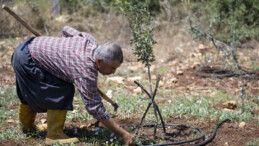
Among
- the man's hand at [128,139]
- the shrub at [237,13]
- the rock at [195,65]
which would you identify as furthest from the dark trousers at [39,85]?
the shrub at [237,13]

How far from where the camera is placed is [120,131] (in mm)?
2676

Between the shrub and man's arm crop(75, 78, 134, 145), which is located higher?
the shrub

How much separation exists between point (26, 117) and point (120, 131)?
118cm

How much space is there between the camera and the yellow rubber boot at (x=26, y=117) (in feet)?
10.4

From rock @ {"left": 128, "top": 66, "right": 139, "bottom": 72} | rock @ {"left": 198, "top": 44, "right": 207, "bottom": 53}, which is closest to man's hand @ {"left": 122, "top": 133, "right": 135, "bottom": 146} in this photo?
rock @ {"left": 128, "top": 66, "right": 139, "bottom": 72}

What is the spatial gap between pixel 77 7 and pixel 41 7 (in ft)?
5.10

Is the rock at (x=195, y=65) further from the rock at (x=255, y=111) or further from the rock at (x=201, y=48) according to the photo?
the rock at (x=255, y=111)

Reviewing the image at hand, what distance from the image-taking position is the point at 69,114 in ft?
12.9

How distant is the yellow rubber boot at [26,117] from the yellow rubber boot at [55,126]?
14.6 inches

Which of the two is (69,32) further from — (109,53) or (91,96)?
(91,96)

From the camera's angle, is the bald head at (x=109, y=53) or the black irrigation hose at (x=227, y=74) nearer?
the bald head at (x=109, y=53)

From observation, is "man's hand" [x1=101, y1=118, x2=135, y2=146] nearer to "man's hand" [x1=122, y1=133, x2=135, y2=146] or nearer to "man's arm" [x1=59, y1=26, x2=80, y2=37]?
"man's hand" [x1=122, y1=133, x2=135, y2=146]

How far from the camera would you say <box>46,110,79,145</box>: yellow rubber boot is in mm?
2941

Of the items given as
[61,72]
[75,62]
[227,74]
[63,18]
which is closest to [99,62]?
[75,62]
